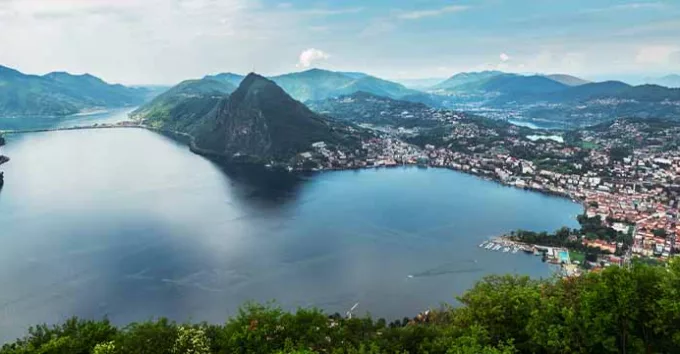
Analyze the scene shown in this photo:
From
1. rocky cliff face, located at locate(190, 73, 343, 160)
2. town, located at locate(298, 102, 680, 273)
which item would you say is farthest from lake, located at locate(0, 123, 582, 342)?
rocky cliff face, located at locate(190, 73, 343, 160)

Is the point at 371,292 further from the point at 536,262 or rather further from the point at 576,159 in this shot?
the point at 576,159

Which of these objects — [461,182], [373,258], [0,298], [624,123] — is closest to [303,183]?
[461,182]

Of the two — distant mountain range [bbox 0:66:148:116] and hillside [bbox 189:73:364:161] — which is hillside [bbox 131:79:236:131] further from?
distant mountain range [bbox 0:66:148:116]

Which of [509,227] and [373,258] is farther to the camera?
[509,227]

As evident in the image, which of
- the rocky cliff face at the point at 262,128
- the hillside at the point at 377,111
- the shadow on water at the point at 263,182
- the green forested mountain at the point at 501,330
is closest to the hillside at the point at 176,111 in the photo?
the rocky cliff face at the point at 262,128

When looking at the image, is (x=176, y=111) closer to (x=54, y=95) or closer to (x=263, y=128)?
(x=263, y=128)

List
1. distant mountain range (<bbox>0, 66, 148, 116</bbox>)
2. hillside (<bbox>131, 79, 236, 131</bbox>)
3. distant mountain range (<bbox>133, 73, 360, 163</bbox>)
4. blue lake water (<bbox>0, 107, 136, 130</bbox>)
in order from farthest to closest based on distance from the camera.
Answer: distant mountain range (<bbox>0, 66, 148, 116</bbox>), blue lake water (<bbox>0, 107, 136, 130</bbox>), hillside (<bbox>131, 79, 236, 131</bbox>), distant mountain range (<bbox>133, 73, 360, 163</bbox>)
